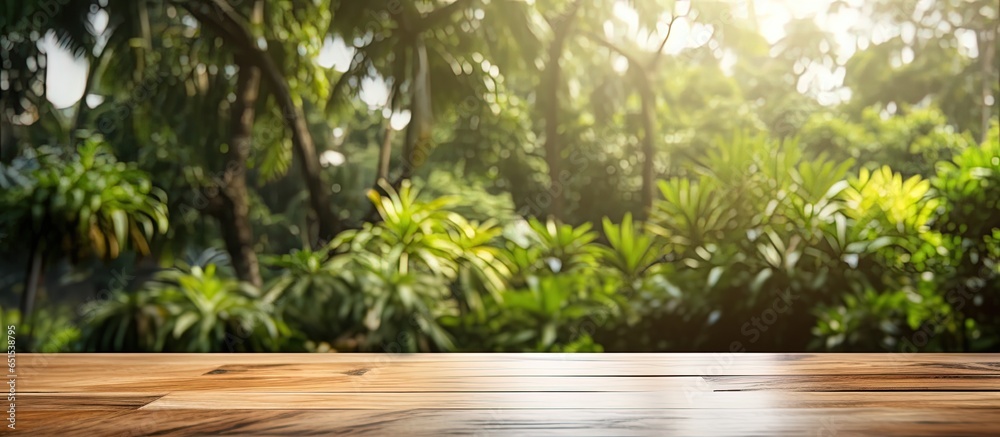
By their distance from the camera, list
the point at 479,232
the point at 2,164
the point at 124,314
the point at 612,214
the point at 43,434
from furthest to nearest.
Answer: the point at 612,214 → the point at 2,164 → the point at 479,232 → the point at 124,314 → the point at 43,434

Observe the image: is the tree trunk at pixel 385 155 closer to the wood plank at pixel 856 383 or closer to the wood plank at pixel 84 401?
the wood plank at pixel 84 401

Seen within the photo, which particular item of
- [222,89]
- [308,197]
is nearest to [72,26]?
[222,89]

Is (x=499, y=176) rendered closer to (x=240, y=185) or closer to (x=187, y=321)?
(x=240, y=185)

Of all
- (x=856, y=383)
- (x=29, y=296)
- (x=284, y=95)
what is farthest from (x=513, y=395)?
(x=29, y=296)

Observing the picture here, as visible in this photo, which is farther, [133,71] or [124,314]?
[133,71]

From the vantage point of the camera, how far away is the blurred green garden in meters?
2.50

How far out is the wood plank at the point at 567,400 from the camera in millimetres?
909

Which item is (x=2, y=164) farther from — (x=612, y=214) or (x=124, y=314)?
(x=612, y=214)

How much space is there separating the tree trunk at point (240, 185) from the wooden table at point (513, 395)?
1.75 meters

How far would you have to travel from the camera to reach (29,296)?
3.10 metres

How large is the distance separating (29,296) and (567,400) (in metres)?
3.03

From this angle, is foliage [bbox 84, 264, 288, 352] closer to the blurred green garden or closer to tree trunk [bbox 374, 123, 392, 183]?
the blurred green garden

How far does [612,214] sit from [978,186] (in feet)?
4.82

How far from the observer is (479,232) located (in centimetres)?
277
